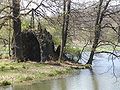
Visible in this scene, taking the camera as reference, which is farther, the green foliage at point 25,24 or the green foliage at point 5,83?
the green foliage at point 25,24

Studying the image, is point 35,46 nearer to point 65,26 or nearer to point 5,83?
point 65,26

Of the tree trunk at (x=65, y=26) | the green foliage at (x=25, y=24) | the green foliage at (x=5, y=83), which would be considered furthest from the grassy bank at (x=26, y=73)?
the green foliage at (x=25, y=24)

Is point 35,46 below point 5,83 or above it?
above

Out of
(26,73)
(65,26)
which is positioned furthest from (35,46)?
(26,73)

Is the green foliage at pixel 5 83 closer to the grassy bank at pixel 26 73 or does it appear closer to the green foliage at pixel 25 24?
the grassy bank at pixel 26 73

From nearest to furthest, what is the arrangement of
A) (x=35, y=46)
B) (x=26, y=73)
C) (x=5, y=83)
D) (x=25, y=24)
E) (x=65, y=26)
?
(x=5, y=83) → (x=26, y=73) → (x=35, y=46) → (x=25, y=24) → (x=65, y=26)

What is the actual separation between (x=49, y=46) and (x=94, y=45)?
4784 mm

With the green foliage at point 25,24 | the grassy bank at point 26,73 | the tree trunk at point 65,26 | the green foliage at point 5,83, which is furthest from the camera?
the green foliage at point 25,24

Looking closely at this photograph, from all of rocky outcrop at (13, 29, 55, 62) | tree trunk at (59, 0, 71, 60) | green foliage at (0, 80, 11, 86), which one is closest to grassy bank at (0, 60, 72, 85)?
green foliage at (0, 80, 11, 86)

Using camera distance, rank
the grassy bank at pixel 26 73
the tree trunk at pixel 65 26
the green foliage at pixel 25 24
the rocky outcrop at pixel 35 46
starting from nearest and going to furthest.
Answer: the grassy bank at pixel 26 73
the tree trunk at pixel 65 26
the rocky outcrop at pixel 35 46
the green foliage at pixel 25 24

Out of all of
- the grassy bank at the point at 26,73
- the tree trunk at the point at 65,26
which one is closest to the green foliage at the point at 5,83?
the grassy bank at the point at 26,73

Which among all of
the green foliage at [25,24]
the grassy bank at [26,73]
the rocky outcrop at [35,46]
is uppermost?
the green foliage at [25,24]

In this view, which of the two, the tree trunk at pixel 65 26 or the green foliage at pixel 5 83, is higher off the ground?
the tree trunk at pixel 65 26

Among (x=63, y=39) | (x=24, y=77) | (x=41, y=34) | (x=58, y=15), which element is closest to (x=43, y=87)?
(x=24, y=77)
